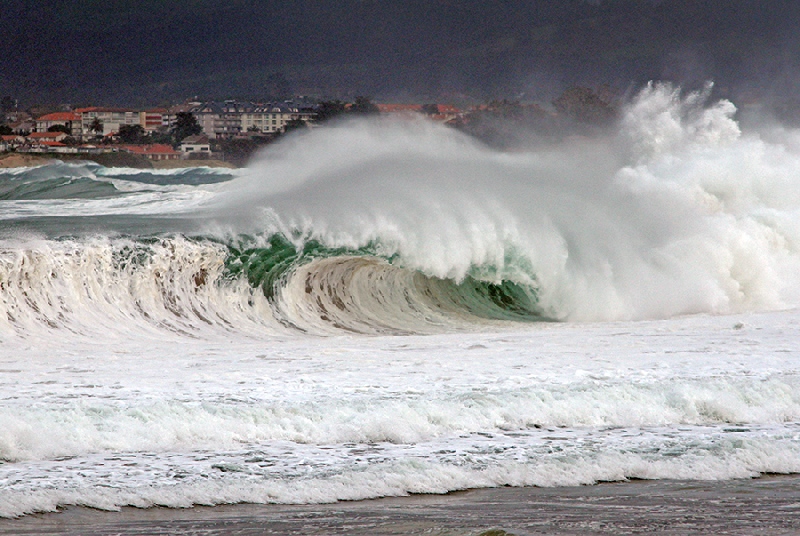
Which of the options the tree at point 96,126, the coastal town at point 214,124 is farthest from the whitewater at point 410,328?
the tree at point 96,126

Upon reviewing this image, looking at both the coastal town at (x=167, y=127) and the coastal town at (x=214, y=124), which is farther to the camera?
the coastal town at (x=167, y=127)

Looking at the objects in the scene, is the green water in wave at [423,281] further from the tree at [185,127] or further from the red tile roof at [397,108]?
the red tile roof at [397,108]

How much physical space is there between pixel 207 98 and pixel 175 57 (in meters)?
21.2

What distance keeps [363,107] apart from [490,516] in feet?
305

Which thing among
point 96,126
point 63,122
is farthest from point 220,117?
point 63,122

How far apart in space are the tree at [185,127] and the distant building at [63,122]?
757 centimetres

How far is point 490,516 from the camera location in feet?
16.6

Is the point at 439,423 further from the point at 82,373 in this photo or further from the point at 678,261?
the point at 678,261

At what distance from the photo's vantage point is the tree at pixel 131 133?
87438 mm

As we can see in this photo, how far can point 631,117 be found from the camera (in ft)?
87.6

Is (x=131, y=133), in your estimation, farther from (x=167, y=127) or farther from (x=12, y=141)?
(x=12, y=141)

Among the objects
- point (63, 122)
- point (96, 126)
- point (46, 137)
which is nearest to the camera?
point (46, 137)

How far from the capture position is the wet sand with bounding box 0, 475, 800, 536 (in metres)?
4.83

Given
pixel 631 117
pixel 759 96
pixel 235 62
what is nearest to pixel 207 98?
pixel 235 62
